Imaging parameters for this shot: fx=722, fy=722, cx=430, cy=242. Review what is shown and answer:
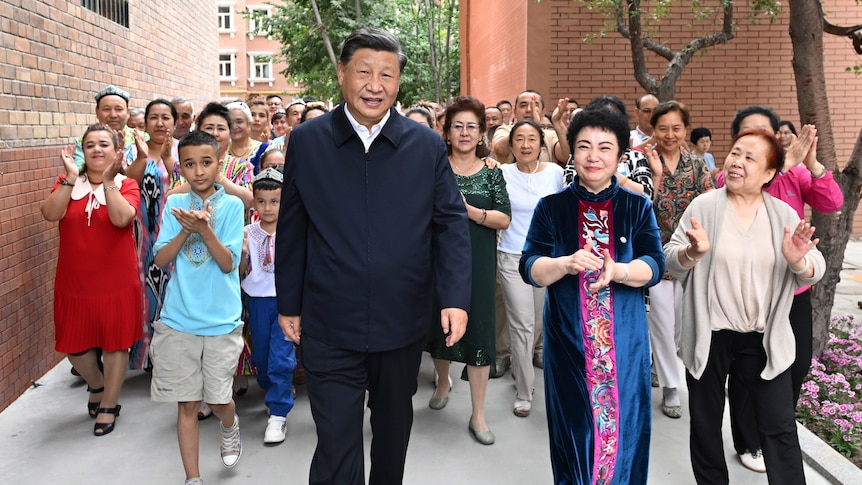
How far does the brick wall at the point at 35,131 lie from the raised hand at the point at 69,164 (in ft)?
2.54

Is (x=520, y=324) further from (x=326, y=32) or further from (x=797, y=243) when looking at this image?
(x=326, y=32)

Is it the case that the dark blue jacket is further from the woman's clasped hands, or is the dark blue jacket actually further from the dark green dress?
the dark green dress

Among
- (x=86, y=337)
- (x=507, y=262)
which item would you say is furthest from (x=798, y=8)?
(x=86, y=337)

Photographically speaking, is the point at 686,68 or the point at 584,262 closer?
the point at 584,262

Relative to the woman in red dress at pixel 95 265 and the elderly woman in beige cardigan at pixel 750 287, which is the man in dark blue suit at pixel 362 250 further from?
the woman in red dress at pixel 95 265

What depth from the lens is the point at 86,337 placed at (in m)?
4.84

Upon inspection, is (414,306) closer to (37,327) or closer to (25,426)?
(25,426)

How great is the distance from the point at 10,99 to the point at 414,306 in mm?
3980

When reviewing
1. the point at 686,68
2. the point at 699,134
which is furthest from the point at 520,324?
the point at 686,68

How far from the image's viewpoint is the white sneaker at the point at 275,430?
14.9ft

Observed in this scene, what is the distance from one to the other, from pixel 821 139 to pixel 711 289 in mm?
2983

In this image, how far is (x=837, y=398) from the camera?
5230 mm

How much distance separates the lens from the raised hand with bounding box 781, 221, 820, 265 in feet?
10.8

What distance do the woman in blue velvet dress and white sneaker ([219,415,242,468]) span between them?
1902 millimetres
